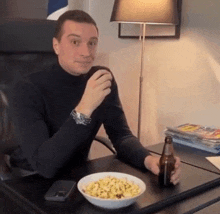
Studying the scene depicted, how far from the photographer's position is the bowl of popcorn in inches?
31.9

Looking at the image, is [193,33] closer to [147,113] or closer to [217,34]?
[217,34]

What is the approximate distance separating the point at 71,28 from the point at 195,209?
34.0 inches

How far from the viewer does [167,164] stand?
3.38 ft

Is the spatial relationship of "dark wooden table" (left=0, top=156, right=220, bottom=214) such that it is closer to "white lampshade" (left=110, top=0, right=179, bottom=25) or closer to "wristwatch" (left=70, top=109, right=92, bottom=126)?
"wristwatch" (left=70, top=109, right=92, bottom=126)

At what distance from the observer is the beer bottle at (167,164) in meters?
1.01

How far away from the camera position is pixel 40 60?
1.60 meters

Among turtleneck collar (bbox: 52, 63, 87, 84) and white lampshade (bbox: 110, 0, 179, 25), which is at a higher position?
white lampshade (bbox: 110, 0, 179, 25)

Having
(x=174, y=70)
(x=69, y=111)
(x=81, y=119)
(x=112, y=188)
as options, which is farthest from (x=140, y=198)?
(x=174, y=70)

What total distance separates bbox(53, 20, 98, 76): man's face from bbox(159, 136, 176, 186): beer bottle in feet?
1.70

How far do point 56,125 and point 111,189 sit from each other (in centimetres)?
52

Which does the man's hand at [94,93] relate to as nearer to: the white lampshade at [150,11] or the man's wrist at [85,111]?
the man's wrist at [85,111]

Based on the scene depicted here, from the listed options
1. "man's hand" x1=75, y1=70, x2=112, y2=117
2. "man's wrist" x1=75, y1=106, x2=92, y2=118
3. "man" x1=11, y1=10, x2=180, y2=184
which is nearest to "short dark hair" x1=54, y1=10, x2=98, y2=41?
"man" x1=11, y1=10, x2=180, y2=184

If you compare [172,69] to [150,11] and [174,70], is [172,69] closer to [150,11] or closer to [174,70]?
[174,70]

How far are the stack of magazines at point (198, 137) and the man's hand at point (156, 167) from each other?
16.8 inches
